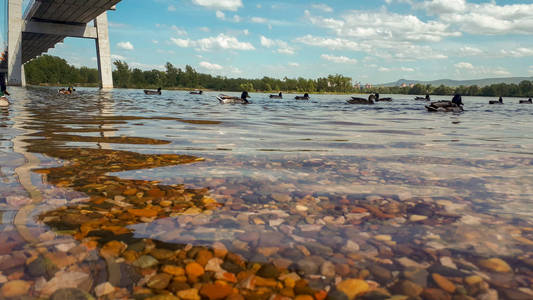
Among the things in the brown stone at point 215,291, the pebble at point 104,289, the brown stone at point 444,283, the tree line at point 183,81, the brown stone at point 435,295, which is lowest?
the brown stone at point 215,291

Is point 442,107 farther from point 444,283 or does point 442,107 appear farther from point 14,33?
point 14,33

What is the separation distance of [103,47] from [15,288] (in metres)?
51.6

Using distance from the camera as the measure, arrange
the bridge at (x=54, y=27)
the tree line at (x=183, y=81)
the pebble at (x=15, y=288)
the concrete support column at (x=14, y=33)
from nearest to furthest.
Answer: the pebble at (x=15, y=288), the bridge at (x=54, y=27), the concrete support column at (x=14, y=33), the tree line at (x=183, y=81)

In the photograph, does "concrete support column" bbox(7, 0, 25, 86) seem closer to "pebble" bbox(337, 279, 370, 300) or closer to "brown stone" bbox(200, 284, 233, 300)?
"brown stone" bbox(200, 284, 233, 300)

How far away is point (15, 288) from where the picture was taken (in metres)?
1.51

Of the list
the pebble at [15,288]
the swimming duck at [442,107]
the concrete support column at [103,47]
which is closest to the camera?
the pebble at [15,288]

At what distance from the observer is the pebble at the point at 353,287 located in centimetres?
157

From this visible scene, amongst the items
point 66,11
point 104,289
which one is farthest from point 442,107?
point 66,11

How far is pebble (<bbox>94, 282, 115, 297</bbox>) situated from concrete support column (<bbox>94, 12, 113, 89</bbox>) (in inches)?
2025

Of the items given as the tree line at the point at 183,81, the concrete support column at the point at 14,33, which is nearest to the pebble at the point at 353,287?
the concrete support column at the point at 14,33

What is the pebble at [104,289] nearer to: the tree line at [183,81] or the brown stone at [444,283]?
the brown stone at [444,283]

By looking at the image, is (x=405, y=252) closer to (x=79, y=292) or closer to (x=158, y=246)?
(x=158, y=246)

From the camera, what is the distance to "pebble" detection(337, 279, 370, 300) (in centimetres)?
157

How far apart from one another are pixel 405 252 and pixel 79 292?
66.6 inches
